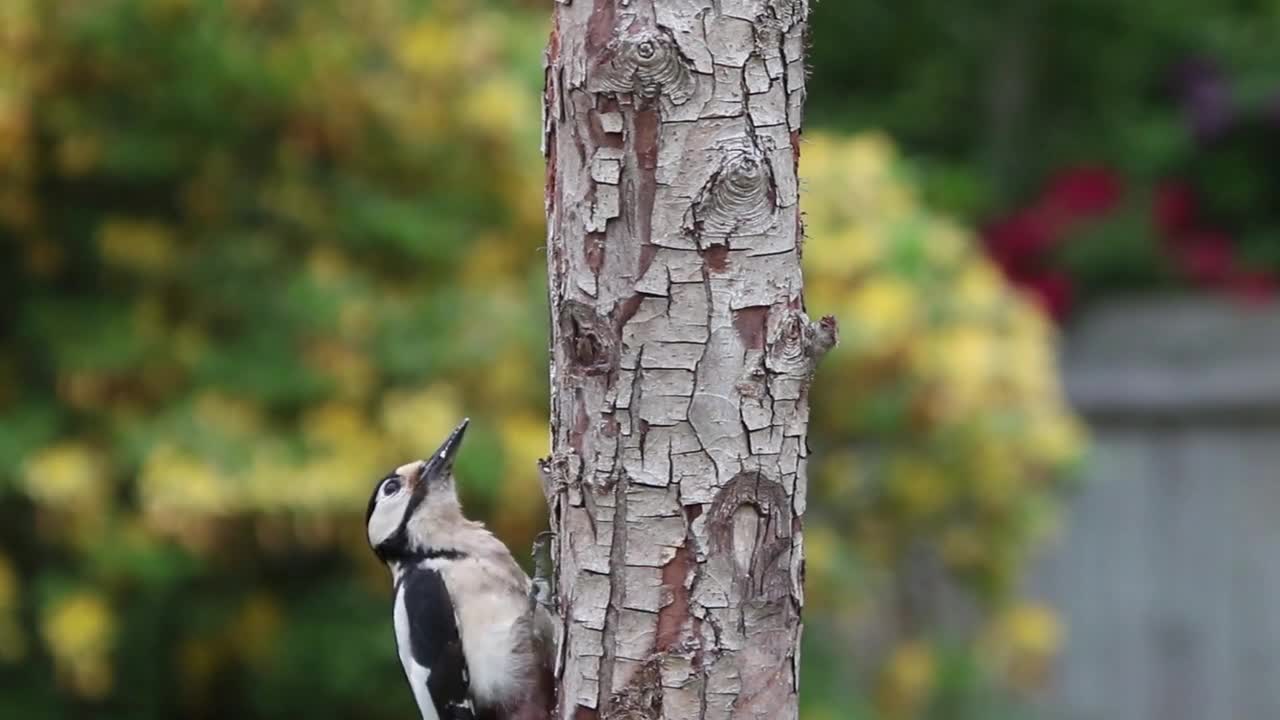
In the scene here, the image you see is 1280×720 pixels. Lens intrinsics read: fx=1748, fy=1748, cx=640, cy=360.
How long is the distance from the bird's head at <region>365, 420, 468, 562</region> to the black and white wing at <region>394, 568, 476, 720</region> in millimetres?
160

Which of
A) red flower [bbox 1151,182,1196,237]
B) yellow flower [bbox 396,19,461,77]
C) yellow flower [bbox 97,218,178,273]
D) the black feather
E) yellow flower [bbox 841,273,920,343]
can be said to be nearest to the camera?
the black feather

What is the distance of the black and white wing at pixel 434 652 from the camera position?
381 centimetres

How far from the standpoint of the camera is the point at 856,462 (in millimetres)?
6469

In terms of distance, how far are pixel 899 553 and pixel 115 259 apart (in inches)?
125

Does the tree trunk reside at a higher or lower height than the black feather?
higher

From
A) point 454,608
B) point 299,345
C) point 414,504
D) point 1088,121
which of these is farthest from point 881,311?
point 1088,121

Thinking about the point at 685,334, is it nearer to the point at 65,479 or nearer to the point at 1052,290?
the point at 65,479

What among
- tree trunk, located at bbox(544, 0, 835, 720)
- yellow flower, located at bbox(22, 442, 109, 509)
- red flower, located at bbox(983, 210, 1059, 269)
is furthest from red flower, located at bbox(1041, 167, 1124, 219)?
tree trunk, located at bbox(544, 0, 835, 720)

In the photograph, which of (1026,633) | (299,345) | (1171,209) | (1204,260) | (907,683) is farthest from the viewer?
(1171,209)

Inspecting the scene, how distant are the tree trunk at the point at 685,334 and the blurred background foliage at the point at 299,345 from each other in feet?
8.08

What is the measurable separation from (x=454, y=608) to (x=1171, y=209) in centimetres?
609

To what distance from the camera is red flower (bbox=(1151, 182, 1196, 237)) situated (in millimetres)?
8906

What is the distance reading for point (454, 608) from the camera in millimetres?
3877

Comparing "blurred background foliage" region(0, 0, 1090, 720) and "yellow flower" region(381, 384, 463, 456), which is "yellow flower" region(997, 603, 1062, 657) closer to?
"blurred background foliage" region(0, 0, 1090, 720)
